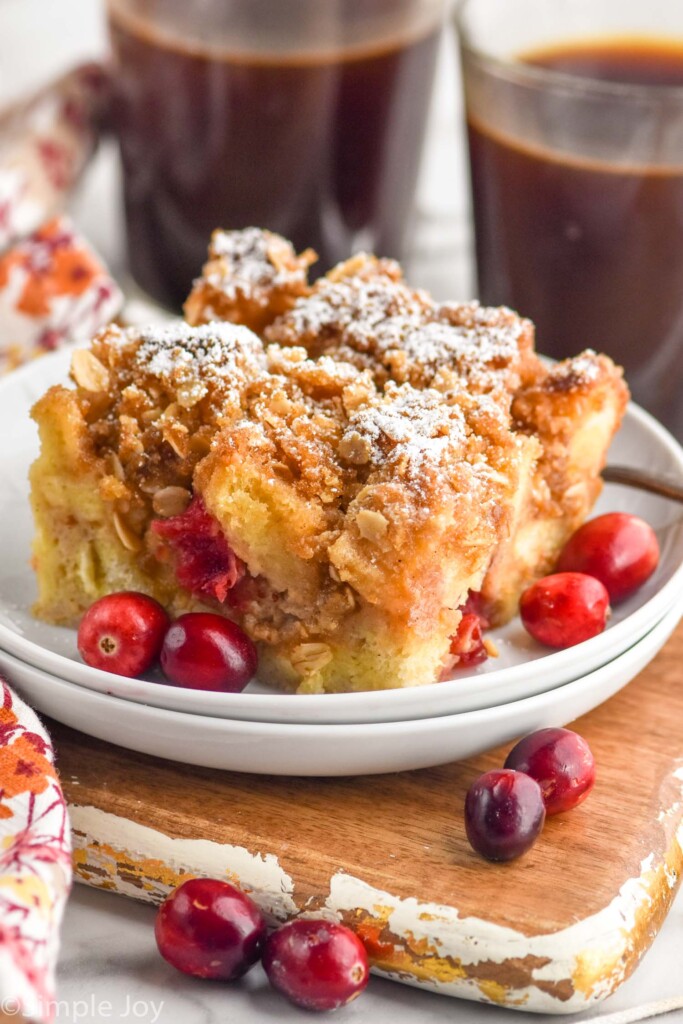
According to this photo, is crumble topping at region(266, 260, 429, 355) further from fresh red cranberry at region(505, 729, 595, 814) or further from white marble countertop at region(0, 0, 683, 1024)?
white marble countertop at region(0, 0, 683, 1024)

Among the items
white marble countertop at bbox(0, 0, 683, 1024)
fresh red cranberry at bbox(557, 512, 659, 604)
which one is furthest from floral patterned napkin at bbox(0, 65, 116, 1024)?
fresh red cranberry at bbox(557, 512, 659, 604)

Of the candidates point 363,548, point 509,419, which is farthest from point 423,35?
point 363,548

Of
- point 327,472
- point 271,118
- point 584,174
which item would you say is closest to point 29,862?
point 327,472

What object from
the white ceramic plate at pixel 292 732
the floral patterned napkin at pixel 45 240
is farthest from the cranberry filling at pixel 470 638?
the floral patterned napkin at pixel 45 240

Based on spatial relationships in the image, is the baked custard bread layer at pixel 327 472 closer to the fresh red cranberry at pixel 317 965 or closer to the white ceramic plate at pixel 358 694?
the white ceramic plate at pixel 358 694

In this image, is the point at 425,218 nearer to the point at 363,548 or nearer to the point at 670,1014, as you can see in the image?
the point at 363,548

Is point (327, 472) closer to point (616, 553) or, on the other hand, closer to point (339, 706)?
point (339, 706)

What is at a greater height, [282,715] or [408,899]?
[282,715]
